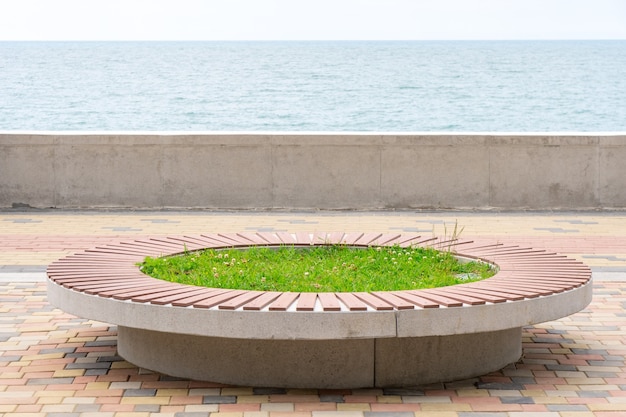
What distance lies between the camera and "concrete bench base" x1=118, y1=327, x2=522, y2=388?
15.5 feet

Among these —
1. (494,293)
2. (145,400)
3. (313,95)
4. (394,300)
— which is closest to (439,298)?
(394,300)

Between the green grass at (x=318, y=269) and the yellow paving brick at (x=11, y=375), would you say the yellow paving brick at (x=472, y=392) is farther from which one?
the yellow paving brick at (x=11, y=375)

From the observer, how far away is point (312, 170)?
1110cm

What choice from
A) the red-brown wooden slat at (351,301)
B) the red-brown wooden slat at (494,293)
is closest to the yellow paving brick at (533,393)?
the red-brown wooden slat at (494,293)

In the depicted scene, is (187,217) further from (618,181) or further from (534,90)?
(534,90)

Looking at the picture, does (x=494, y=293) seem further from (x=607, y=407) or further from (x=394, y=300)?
(x=607, y=407)

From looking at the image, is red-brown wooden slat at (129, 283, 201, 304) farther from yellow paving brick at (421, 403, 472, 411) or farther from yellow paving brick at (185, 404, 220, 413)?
yellow paving brick at (421, 403, 472, 411)

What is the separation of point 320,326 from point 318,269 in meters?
1.17

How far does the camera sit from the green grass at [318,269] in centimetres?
519

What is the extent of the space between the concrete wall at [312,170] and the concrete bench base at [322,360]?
Answer: 244 inches

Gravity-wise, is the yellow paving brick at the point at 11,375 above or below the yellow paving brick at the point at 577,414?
above

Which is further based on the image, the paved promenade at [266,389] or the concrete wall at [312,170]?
the concrete wall at [312,170]

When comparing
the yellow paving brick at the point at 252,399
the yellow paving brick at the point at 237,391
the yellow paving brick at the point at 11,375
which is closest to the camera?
the yellow paving brick at the point at 252,399

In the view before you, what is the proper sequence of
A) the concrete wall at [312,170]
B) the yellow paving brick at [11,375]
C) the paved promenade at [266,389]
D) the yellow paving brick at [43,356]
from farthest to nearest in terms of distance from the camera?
1. the concrete wall at [312,170]
2. the yellow paving brick at [43,356]
3. the yellow paving brick at [11,375]
4. the paved promenade at [266,389]
